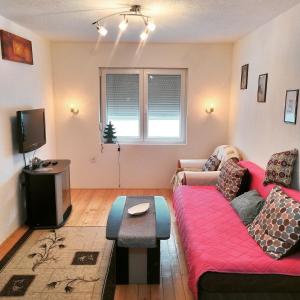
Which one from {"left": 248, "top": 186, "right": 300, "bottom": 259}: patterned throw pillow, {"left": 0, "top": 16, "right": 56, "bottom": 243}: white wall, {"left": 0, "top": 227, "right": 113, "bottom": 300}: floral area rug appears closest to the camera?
{"left": 248, "top": 186, "right": 300, "bottom": 259}: patterned throw pillow

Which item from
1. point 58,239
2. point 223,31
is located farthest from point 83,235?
point 223,31

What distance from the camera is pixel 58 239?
133 inches

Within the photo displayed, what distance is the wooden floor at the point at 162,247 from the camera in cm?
248

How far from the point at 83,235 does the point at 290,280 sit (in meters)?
2.26

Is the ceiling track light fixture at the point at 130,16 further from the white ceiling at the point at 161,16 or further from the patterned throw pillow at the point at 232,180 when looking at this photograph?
the patterned throw pillow at the point at 232,180

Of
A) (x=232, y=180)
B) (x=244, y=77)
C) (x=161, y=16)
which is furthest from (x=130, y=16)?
(x=232, y=180)

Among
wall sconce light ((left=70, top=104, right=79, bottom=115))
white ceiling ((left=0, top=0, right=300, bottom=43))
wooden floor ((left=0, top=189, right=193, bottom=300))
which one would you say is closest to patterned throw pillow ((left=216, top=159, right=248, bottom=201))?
wooden floor ((left=0, top=189, right=193, bottom=300))

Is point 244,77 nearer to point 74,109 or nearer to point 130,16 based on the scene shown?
point 130,16

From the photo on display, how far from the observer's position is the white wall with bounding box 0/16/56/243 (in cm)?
324

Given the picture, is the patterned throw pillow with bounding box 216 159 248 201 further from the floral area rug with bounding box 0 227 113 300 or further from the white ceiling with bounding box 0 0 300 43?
the white ceiling with bounding box 0 0 300 43

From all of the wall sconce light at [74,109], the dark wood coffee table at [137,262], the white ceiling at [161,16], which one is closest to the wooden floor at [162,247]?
the dark wood coffee table at [137,262]

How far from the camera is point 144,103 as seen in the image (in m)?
5.04

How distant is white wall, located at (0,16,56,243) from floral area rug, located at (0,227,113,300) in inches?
14.2

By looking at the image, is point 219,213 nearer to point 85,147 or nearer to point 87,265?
point 87,265
